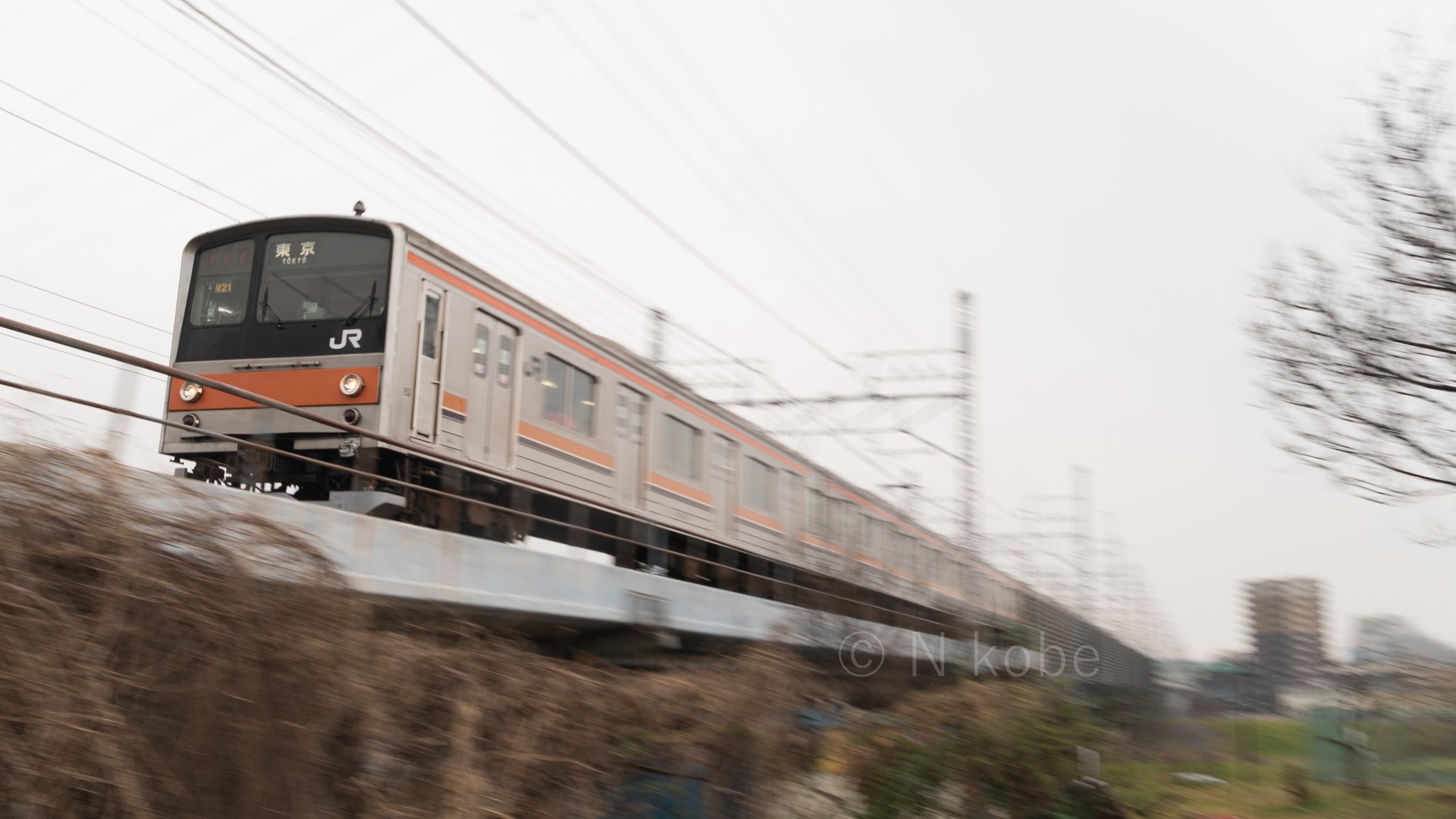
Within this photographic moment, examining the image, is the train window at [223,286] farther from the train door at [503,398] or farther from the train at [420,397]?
the train door at [503,398]

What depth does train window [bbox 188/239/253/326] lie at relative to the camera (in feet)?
31.3

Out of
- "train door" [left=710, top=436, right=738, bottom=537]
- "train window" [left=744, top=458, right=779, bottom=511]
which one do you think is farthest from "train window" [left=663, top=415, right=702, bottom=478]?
"train window" [left=744, top=458, right=779, bottom=511]

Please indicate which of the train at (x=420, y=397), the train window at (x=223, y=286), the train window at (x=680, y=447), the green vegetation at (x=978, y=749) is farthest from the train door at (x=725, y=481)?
the train window at (x=223, y=286)

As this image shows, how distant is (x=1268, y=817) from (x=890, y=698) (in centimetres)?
448

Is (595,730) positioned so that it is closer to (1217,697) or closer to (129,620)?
(129,620)

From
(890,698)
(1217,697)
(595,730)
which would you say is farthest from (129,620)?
(1217,697)

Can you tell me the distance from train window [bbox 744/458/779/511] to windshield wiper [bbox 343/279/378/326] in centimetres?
771

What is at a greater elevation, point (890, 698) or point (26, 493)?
point (26, 493)

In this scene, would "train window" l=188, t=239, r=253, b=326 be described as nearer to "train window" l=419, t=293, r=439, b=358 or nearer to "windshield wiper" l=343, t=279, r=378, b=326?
"windshield wiper" l=343, t=279, r=378, b=326

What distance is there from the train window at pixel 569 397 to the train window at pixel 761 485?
4.54m

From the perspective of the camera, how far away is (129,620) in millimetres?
4316

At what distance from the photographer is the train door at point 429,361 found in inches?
352

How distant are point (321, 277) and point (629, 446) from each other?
4.25m

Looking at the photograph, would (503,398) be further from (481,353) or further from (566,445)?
(566,445)
